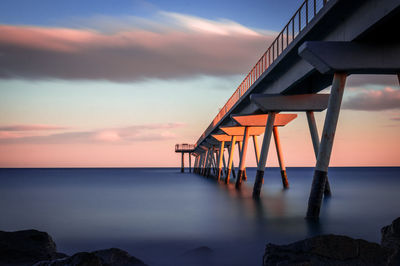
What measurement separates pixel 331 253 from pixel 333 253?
0.03 meters

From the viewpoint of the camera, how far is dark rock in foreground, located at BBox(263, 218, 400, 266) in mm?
6102

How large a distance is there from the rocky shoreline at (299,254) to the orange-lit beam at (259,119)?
71.7ft

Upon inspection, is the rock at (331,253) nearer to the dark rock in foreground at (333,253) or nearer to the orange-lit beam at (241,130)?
the dark rock in foreground at (333,253)

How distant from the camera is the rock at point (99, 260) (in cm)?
577

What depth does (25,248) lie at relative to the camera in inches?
294

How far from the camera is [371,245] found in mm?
6332

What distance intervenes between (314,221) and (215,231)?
3.20m

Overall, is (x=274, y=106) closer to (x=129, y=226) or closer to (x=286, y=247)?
(x=129, y=226)

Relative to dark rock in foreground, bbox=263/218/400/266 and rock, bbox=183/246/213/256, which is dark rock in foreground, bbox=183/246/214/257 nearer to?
rock, bbox=183/246/213/256

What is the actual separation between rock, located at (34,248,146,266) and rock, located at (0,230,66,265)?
3.69 feet

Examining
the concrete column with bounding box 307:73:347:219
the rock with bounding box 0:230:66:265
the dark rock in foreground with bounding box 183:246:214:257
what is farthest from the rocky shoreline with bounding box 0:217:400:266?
the concrete column with bounding box 307:73:347:219

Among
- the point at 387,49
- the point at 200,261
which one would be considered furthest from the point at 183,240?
the point at 387,49

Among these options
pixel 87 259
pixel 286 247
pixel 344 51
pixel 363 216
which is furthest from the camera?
pixel 363 216

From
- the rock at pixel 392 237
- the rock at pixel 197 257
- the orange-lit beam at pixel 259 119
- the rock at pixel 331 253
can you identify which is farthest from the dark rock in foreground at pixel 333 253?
the orange-lit beam at pixel 259 119
